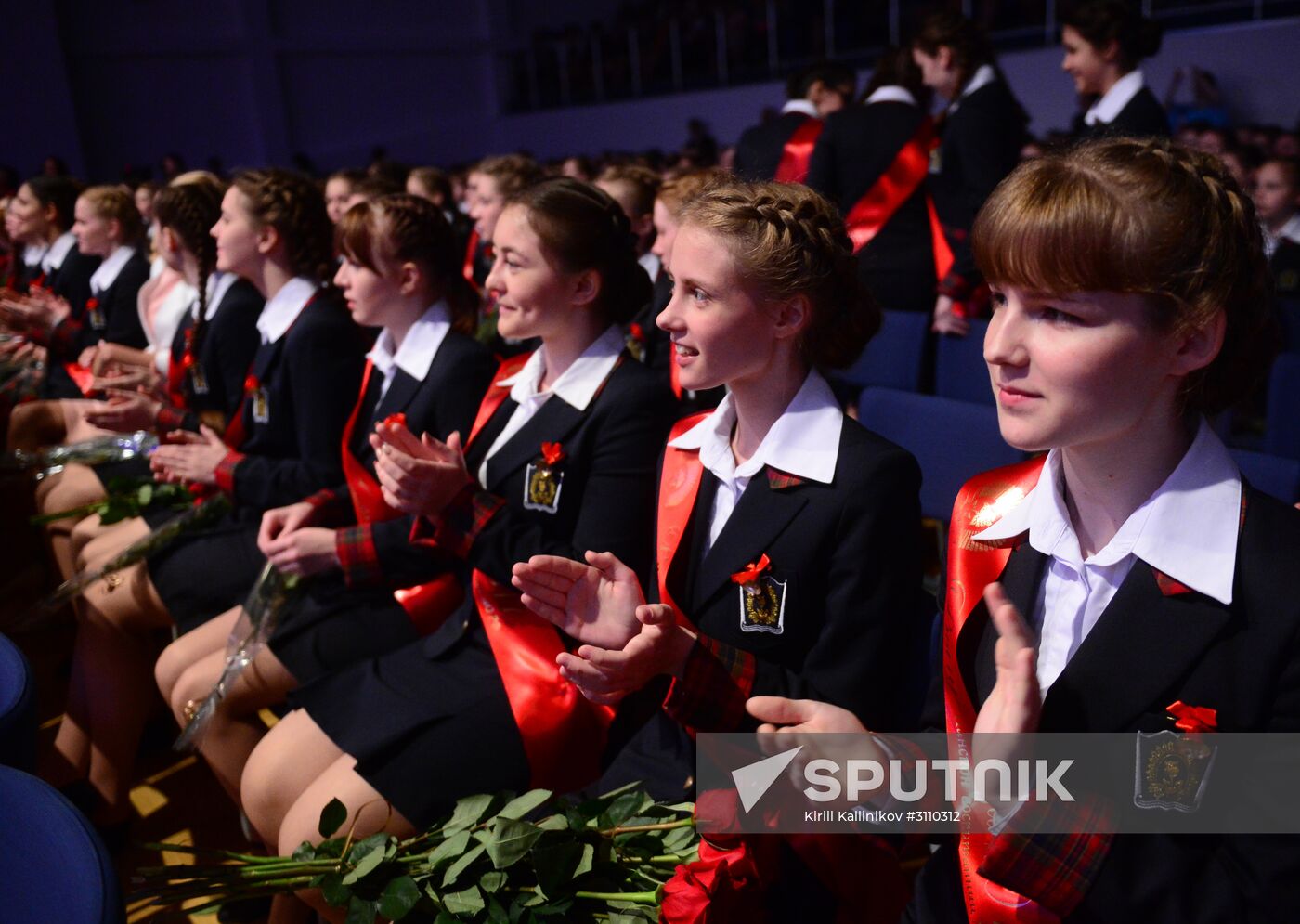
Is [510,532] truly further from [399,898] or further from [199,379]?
[199,379]

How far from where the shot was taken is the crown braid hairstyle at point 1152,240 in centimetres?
99

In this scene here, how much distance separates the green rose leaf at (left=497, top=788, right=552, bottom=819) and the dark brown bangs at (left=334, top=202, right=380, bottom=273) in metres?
1.41

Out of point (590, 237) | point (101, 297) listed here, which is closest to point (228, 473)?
point (590, 237)

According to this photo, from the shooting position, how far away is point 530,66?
615 inches

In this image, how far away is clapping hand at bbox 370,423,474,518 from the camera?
6.01 ft

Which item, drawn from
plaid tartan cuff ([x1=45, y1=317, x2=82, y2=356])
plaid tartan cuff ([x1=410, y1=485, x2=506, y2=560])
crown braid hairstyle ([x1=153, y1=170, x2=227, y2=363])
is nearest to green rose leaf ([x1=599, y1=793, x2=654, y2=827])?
plaid tartan cuff ([x1=410, y1=485, x2=506, y2=560])

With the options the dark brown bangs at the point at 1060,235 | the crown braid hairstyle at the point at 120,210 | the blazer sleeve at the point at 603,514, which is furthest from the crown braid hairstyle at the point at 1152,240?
the crown braid hairstyle at the point at 120,210

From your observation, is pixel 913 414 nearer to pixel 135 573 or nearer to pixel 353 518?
pixel 353 518

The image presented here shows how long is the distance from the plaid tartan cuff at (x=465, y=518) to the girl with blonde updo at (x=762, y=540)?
14.3 inches

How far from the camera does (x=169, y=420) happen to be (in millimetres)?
2910

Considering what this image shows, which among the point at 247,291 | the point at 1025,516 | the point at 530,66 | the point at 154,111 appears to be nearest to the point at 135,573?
the point at 247,291

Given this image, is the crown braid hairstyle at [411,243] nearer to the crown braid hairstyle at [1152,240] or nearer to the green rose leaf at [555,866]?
the green rose leaf at [555,866]

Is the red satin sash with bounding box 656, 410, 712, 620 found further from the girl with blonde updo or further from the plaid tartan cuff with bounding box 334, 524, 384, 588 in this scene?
the plaid tartan cuff with bounding box 334, 524, 384, 588

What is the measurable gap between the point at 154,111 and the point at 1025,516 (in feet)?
48.0
